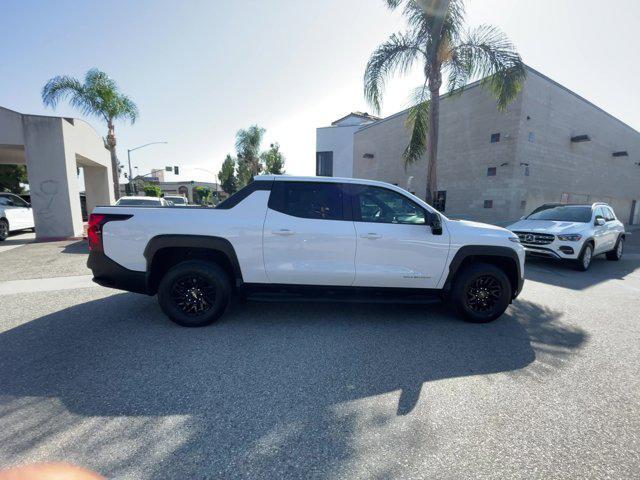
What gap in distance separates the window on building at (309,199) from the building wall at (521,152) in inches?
559

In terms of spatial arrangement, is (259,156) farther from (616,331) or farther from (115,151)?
(616,331)

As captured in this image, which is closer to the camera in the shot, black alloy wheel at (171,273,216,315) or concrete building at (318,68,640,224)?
black alloy wheel at (171,273,216,315)

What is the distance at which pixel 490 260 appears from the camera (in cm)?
414

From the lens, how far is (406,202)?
3.95m

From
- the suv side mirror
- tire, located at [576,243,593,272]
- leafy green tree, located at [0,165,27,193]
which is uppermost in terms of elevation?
leafy green tree, located at [0,165,27,193]

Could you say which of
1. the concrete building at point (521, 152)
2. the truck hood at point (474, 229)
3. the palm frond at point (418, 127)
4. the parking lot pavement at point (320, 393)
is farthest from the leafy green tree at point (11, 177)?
the truck hood at point (474, 229)

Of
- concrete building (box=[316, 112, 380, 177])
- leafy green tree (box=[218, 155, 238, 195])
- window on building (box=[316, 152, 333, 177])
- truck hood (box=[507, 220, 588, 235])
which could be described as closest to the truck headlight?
truck hood (box=[507, 220, 588, 235])

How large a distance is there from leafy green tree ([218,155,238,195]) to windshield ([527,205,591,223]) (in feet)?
195

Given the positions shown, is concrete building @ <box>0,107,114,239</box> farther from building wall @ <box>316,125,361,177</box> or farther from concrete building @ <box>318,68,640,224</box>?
building wall @ <box>316,125,361,177</box>

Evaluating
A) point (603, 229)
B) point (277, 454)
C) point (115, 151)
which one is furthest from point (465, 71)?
point (115, 151)

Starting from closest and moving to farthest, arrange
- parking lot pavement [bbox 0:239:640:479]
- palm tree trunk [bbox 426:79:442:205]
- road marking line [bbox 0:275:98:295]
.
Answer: parking lot pavement [bbox 0:239:640:479], road marking line [bbox 0:275:98:295], palm tree trunk [bbox 426:79:442:205]

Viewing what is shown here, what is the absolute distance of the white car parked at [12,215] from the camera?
1107 cm

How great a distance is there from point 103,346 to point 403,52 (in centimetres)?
1178

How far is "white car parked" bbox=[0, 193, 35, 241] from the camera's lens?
36.3 feet
